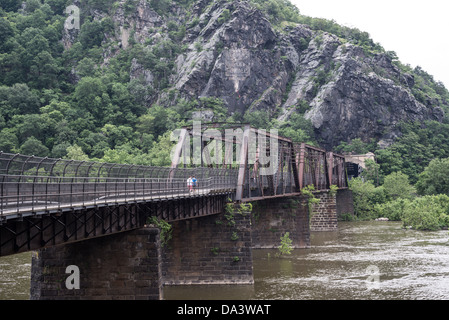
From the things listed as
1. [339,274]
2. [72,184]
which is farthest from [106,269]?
[339,274]

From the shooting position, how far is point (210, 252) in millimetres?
30891

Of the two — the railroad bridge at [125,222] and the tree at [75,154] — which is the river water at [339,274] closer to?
the railroad bridge at [125,222]

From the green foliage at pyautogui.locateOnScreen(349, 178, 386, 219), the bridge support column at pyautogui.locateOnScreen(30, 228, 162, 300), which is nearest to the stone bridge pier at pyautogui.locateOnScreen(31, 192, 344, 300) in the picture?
the bridge support column at pyautogui.locateOnScreen(30, 228, 162, 300)

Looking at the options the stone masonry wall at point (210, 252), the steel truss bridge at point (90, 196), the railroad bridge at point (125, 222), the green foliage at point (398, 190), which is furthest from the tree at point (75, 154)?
the green foliage at point (398, 190)

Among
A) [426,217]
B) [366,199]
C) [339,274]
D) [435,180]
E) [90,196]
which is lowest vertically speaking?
[339,274]

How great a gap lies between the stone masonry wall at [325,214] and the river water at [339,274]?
13975mm

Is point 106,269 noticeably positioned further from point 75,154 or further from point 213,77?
point 213,77

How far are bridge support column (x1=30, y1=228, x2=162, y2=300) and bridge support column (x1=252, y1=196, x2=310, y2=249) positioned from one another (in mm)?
25640

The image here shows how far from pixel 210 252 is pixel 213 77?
303ft

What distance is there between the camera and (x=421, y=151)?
122000mm

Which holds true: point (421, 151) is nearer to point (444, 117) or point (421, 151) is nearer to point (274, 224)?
point (444, 117)

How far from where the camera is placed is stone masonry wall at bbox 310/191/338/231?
6512 centimetres

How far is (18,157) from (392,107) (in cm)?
12422
